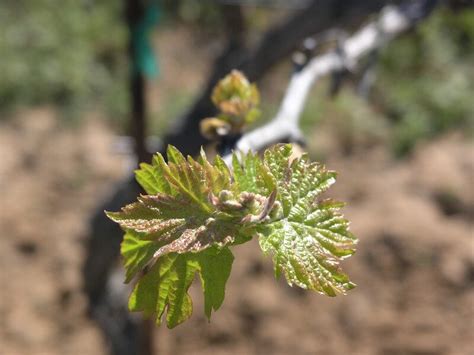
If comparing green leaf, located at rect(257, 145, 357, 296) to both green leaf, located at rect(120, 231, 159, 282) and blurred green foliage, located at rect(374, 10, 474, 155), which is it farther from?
blurred green foliage, located at rect(374, 10, 474, 155)

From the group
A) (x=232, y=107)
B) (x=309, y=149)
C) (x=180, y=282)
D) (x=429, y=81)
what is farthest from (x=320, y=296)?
(x=180, y=282)

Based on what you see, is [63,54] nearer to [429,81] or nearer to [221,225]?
[429,81]

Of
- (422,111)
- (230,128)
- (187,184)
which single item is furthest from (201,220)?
(422,111)

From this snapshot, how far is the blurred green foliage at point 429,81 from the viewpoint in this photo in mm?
3320

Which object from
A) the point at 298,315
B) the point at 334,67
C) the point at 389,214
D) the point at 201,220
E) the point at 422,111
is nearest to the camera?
the point at 201,220

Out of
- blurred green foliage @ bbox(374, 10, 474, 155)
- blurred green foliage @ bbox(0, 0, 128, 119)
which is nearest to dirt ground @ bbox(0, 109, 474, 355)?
blurred green foliage @ bbox(374, 10, 474, 155)

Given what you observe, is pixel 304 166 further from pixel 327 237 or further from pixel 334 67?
pixel 334 67

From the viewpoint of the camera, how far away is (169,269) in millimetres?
612

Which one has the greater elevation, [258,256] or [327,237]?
[258,256]

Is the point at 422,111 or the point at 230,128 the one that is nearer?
the point at 230,128

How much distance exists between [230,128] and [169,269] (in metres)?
0.27

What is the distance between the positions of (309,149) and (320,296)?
899 millimetres

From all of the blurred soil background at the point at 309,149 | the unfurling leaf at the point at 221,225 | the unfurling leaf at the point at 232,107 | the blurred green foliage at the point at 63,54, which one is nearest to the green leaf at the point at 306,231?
the unfurling leaf at the point at 221,225

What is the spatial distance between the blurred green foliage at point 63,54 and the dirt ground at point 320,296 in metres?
0.61
